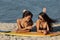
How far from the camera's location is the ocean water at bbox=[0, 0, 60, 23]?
14.9 m

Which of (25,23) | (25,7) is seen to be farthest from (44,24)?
(25,7)

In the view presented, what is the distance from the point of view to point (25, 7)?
16.3 meters

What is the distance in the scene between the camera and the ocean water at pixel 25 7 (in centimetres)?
1489

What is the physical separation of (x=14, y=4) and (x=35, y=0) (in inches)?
63.8

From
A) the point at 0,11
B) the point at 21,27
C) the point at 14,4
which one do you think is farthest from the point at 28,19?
the point at 14,4

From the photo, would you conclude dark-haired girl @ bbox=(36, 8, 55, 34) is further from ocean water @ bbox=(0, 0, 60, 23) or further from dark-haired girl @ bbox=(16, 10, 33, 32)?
ocean water @ bbox=(0, 0, 60, 23)

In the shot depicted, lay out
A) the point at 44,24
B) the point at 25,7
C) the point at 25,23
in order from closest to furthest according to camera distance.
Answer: the point at 44,24, the point at 25,23, the point at 25,7

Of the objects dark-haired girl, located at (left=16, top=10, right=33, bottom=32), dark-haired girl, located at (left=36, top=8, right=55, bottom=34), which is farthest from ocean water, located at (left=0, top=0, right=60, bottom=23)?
dark-haired girl, located at (left=36, top=8, right=55, bottom=34)

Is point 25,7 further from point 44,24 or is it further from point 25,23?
point 44,24

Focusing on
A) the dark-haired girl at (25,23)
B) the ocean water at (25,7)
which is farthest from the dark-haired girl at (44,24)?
the ocean water at (25,7)

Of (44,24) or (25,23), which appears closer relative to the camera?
(44,24)

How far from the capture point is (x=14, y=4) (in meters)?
17.4

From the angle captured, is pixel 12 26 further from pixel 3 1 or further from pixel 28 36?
pixel 3 1

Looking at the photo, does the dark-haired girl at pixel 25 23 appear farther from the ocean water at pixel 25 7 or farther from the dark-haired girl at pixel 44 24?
the ocean water at pixel 25 7
